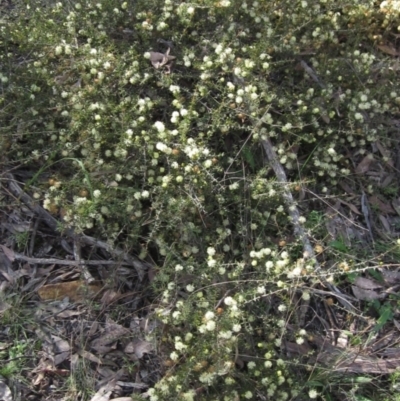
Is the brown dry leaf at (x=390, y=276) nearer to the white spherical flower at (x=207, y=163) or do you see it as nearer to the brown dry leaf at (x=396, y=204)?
the brown dry leaf at (x=396, y=204)

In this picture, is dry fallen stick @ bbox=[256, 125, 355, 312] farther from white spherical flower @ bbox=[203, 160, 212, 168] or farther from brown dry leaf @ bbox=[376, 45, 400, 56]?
brown dry leaf @ bbox=[376, 45, 400, 56]

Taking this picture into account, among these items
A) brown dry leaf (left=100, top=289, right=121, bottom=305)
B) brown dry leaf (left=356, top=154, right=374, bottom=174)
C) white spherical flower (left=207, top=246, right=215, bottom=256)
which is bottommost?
brown dry leaf (left=100, top=289, right=121, bottom=305)

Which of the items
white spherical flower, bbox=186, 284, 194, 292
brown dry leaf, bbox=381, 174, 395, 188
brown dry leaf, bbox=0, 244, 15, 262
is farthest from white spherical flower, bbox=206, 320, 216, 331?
brown dry leaf, bbox=381, 174, 395, 188

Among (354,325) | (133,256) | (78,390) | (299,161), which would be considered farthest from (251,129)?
(78,390)

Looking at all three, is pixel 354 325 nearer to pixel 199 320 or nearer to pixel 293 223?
pixel 293 223

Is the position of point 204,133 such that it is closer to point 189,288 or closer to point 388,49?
point 189,288

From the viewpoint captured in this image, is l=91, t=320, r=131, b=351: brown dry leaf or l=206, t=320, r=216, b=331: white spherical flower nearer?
l=206, t=320, r=216, b=331: white spherical flower
